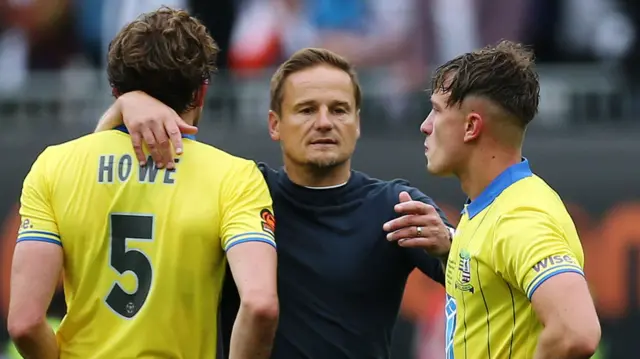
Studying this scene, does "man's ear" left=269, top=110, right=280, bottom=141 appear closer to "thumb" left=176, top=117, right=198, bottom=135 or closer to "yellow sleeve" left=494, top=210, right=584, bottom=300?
"thumb" left=176, top=117, right=198, bottom=135

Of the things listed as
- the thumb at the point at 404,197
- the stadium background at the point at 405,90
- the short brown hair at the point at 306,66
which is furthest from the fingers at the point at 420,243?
the stadium background at the point at 405,90

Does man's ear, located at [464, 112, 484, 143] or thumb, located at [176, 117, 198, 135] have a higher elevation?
man's ear, located at [464, 112, 484, 143]

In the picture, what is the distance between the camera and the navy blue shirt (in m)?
4.57

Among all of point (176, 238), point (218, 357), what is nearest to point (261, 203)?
point (176, 238)

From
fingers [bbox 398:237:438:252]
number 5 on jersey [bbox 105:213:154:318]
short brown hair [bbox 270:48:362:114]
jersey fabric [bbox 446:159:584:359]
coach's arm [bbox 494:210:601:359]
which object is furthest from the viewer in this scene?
short brown hair [bbox 270:48:362:114]

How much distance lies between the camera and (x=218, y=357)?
4348 mm

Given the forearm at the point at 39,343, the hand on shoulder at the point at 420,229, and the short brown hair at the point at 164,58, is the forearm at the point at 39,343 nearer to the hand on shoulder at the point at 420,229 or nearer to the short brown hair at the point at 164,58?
the short brown hair at the point at 164,58

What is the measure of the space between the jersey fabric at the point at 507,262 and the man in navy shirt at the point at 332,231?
437 millimetres

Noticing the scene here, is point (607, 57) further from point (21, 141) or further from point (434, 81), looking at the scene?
point (434, 81)

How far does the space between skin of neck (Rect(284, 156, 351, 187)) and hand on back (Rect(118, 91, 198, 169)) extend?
2.12ft

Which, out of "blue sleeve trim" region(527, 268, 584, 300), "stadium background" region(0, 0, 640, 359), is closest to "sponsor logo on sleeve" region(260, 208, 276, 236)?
"blue sleeve trim" region(527, 268, 584, 300)

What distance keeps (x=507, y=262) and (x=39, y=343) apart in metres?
1.46

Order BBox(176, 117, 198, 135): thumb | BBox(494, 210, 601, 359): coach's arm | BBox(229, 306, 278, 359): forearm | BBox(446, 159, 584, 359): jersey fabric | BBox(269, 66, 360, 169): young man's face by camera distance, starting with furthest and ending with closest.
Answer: BBox(269, 66, 360, 169): young man's face → BBox(176, 117, 198, 135): thumb → BBox(229, 306, 278, 359): forearm → BBox(446, 159, 584, 359): jersey fabric → BBox(494, 210, 601, 359): coach's arm

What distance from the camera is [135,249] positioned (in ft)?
13.5
